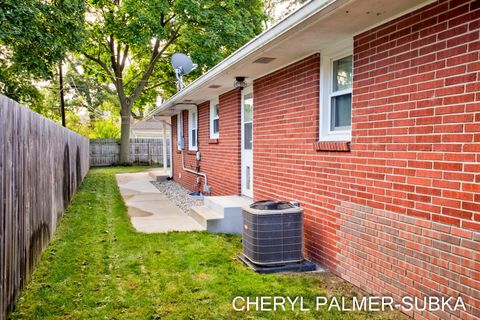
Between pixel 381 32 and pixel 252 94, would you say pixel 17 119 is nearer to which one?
pixel 381 32

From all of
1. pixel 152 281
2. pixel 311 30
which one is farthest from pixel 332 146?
pixel 152 281

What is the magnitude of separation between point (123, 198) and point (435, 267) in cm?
883

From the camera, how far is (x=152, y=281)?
4246mm

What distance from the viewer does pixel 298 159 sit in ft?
17.5

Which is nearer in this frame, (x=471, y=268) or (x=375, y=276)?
(x=471, y=268)

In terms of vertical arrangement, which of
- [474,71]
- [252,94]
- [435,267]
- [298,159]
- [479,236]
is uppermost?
[252,94]

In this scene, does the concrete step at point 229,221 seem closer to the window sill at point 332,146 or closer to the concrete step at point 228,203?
the concrete step at point 228,203

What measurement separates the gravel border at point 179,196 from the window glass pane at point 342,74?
16.5 ft

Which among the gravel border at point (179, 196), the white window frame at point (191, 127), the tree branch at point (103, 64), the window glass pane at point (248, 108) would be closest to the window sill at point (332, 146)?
the window glass pane at point (248, 108)

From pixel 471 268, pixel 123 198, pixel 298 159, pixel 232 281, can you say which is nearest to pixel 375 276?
pixel 471 268

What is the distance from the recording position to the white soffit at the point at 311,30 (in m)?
3.29

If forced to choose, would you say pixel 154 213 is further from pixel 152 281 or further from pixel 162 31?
pixel 162 31

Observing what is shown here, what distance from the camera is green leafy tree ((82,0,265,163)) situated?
1906 centimetres

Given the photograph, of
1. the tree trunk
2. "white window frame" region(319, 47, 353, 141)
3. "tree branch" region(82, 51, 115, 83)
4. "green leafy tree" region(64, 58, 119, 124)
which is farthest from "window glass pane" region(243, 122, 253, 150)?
"green leafy tree" region(64, 58, 119, 124)
